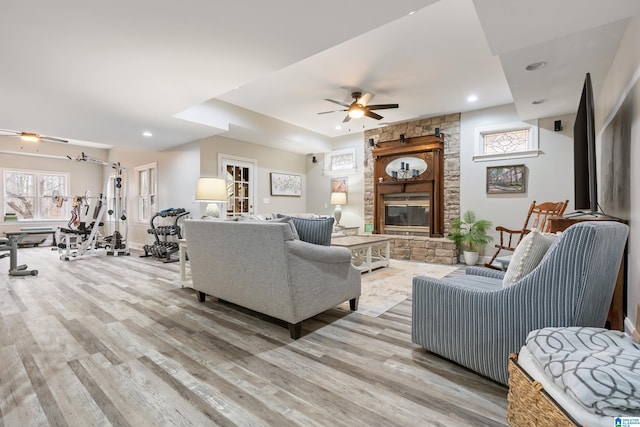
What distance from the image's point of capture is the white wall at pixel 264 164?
5.96 m

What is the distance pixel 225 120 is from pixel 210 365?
4.39 meters

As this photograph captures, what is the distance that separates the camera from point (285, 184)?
24.7 feet

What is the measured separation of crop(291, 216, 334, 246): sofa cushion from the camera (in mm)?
2562

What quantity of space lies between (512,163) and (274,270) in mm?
4971

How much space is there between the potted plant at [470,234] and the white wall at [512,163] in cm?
20

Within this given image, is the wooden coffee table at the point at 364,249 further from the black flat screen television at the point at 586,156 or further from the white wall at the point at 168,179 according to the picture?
the white wall at the point at 168,179

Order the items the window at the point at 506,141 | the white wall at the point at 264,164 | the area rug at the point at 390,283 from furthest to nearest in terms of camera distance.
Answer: the white wall at the point at 264,164 → the window at the point at 506,141 → the area rug at the point at 390,283

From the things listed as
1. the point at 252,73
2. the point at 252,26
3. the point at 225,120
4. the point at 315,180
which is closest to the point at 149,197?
the point at 225,120

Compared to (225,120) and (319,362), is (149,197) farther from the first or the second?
(319,362)

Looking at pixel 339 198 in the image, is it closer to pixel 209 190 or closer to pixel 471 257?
pixel 471 257

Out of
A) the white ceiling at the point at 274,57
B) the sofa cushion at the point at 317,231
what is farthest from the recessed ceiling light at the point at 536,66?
the sofa cushion at the point at 317,231

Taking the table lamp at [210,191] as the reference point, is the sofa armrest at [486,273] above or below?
below

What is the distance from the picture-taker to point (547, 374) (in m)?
1.06

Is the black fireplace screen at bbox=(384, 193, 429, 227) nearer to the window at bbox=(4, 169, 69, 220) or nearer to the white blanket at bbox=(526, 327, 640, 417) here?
the white blanket at bbox=(526, 327, 640, 417)
